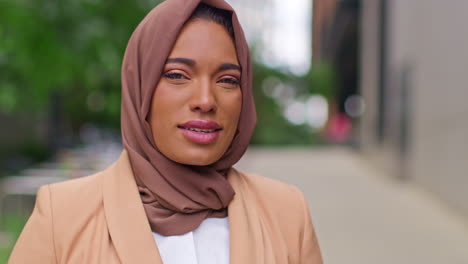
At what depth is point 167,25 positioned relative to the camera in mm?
1568

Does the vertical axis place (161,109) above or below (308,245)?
above

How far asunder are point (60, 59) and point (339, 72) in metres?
35.0

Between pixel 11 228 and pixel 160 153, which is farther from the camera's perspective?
pixel 11 228

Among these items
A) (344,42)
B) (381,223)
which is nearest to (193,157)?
(381,223)

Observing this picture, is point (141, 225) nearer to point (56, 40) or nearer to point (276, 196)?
point (276, 196)

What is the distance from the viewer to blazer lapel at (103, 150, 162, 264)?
1502mm

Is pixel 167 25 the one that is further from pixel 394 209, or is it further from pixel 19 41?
pixel 394 209

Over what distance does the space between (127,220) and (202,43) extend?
0.58 metres

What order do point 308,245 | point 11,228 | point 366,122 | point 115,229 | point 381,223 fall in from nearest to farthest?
1. point 115,229
2. point 308,245
3. point 11,228
4. point 381,223
5. point 366,122

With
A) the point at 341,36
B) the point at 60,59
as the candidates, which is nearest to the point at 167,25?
the point at 60,59

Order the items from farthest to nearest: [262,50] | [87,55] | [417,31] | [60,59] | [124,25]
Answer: [262,50] → [417,31] → [124,25] → [87,55] → [60,59]

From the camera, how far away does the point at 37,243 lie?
1555 millimetres

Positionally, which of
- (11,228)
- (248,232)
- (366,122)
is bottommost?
(366,122)

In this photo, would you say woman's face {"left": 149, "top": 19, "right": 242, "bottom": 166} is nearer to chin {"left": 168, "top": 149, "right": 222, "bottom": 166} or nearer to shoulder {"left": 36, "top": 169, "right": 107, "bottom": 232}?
chin {"left": 168, "top": 149, "right": 222, "bottom": 166}
